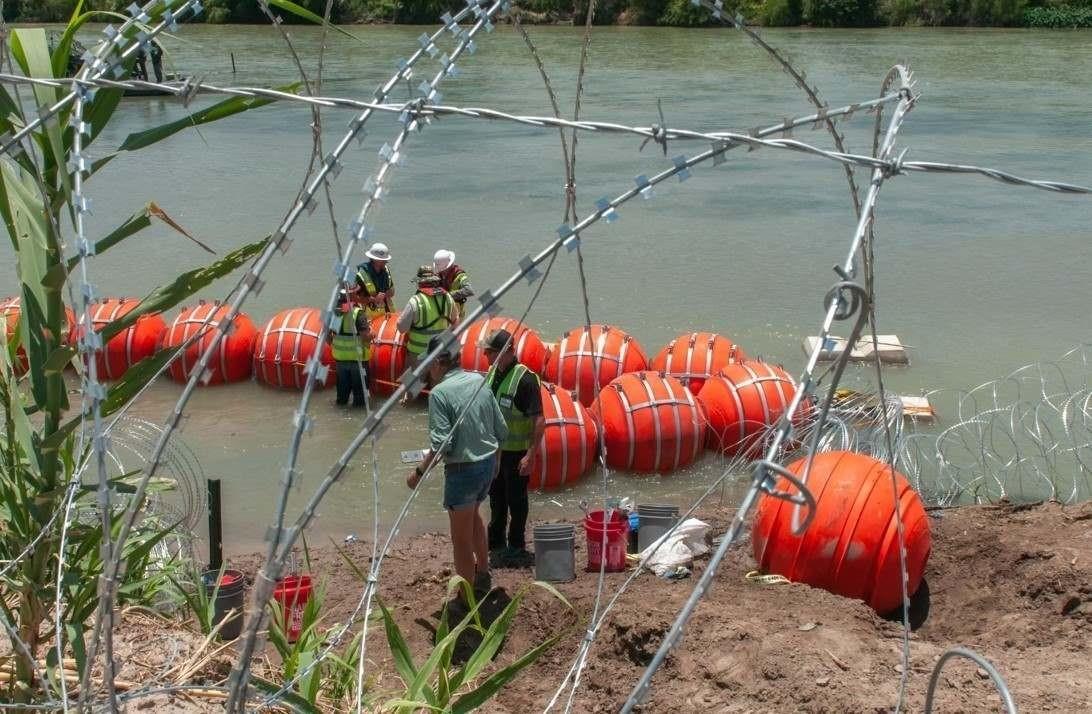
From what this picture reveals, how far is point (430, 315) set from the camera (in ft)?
36.4

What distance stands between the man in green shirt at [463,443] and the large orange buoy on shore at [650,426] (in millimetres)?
2972

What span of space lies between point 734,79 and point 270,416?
3154 centimetres

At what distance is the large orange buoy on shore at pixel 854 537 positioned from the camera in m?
7.40

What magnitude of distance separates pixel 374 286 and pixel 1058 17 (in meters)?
56.3

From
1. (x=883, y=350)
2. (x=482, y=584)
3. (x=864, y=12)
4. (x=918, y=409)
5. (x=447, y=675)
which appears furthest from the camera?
(x=864, y=12)

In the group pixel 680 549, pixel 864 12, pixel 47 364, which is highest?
pixel 864 12

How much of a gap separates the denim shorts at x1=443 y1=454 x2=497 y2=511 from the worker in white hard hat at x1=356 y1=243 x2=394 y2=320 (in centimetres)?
484

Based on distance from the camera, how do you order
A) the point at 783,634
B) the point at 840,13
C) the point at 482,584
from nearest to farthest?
the point at 783,634, the point at 482,584, the point at 840,13

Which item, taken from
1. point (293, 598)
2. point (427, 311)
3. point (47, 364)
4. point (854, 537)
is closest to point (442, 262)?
point (427, 311)

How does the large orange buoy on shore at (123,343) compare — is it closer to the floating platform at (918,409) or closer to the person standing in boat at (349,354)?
the person standing in boat at (349,354)

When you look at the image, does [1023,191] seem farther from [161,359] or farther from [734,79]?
[161,359]

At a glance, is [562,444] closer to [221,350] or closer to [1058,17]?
[221,350]

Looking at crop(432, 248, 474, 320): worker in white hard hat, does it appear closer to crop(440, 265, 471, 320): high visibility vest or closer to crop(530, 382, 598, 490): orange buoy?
crop(440, 265, 471, 320): high visibility vest

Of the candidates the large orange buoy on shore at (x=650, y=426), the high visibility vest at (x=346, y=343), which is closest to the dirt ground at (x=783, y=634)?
the large orange buoy on shore at (x=650, y=426)
